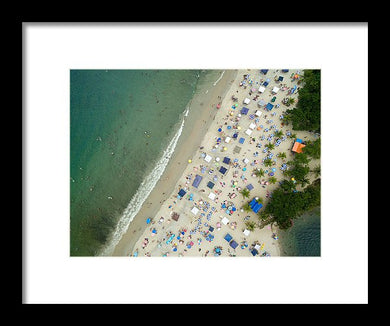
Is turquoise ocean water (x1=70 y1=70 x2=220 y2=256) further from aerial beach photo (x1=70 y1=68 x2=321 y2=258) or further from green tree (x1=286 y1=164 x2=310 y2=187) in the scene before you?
green tree (x1=286 y1=164 x2=310 y2=187)

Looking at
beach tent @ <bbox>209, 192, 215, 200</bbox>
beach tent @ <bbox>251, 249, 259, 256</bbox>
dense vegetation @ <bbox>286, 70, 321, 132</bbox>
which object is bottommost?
beach tent @ <bbox>251, 249, 259, 256</bbox>

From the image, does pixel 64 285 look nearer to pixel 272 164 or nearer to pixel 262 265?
pixel 262 265

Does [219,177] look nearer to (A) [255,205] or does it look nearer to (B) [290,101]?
(A) [255,205]

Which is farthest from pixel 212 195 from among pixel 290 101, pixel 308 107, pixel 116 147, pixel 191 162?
pixel 308 107

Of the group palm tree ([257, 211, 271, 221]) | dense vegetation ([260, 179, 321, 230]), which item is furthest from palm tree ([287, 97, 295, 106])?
palm tree ([257, 211, 271, 221])

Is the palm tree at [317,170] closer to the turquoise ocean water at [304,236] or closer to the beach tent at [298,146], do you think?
the beach tent at [298,146]

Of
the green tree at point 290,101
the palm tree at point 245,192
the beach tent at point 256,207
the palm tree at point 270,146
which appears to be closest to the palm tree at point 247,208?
the beach tent at point 256,207
